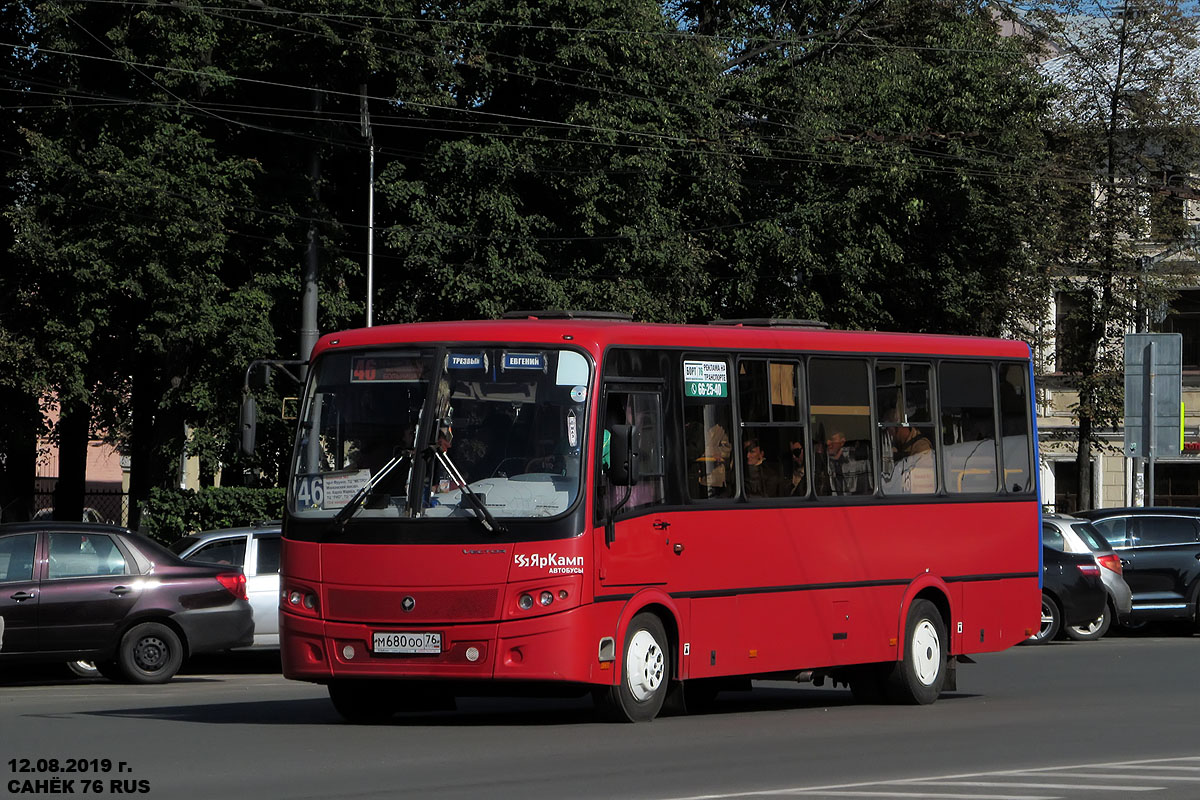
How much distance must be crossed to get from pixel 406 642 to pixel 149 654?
650 cm

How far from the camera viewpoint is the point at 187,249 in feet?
97.6

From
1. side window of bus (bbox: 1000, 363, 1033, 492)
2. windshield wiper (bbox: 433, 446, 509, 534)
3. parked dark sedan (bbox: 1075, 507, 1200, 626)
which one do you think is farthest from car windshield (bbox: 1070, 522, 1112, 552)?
windshield wiper (bbox: 433, 446, 509, 534)

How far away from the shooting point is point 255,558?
1994 centimetres

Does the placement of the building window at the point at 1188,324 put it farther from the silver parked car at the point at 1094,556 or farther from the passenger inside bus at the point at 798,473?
the passenger inside bus at the point at 798,473

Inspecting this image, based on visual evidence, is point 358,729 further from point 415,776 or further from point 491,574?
point 415,776

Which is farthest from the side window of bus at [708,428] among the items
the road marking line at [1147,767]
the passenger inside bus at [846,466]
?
the road marking line at [1147,767]

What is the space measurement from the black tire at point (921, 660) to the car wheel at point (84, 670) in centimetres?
828

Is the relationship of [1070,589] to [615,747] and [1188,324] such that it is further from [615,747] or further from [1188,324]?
[1188,324]

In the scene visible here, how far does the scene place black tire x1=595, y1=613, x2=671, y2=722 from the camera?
12.9 meters

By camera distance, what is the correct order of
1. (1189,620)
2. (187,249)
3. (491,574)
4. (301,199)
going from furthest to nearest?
(301,199) → (187,249) → (1189,620) → (491,574)

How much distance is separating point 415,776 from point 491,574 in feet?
8.17

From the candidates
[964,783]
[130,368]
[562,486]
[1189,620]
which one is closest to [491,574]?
[562,486]

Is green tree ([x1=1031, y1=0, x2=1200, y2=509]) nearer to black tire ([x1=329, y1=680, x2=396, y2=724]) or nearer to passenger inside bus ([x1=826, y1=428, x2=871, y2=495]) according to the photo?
passenger inside bus ([x1=826, y1=428, x2=871, y2=495])

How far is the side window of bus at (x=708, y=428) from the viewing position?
44.9 feet
